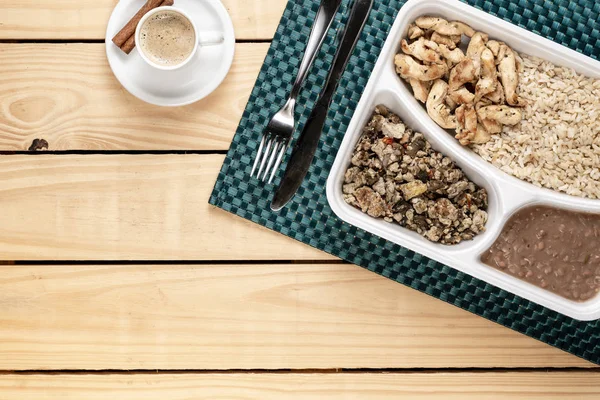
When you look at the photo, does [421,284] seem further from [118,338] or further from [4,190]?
[4,190]

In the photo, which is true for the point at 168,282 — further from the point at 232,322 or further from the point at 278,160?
the point at 278,160

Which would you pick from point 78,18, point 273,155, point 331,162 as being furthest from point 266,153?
point 78,18

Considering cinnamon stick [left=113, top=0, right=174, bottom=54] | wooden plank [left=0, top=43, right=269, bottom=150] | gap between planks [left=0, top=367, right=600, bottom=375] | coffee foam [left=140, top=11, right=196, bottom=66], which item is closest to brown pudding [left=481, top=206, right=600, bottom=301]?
gap between planks [left=0, top=367, right=600, bottom=375]

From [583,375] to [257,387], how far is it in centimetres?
82

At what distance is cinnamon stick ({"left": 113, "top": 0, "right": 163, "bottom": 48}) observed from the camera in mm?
1445

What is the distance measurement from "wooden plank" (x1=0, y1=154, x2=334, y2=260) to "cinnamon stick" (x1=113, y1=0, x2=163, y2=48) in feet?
0.92

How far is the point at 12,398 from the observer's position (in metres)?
1.58

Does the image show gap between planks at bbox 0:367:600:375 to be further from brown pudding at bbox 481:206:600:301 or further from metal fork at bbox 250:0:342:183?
metal fork at bbox 250:0:342:183

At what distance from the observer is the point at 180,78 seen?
1.46 m

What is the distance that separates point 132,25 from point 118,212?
45 cm

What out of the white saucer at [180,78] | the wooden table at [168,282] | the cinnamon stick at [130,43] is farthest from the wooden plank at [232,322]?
the cinnamon stick at [130,43]

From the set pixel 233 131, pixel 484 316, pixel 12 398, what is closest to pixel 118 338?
pixel 12 398

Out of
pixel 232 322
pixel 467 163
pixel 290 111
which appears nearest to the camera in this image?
pixel 467 163

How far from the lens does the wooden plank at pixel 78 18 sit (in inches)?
60.3
